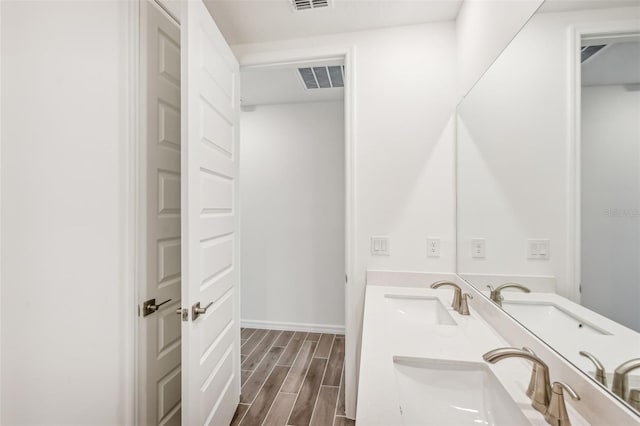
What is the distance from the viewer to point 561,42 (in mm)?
747

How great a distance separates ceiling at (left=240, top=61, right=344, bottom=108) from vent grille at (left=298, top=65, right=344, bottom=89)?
0.20ft

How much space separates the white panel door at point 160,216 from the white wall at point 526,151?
59.4 inches

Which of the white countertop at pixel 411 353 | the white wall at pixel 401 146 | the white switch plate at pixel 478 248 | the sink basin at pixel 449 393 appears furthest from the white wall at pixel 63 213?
the white switch plate at pixel 478 248

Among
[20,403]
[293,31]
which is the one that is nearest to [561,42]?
[293,31]

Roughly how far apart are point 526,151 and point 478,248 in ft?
1.87

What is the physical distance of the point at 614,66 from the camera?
561 millimetres

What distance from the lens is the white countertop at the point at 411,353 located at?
64 centimetres

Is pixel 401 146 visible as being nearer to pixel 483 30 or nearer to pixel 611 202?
pixel 483 30

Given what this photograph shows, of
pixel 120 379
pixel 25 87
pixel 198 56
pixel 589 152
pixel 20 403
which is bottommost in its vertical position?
pixel 120 379

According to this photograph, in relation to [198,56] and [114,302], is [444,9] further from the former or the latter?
[114,302]

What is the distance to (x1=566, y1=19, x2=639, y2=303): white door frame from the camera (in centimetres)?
67

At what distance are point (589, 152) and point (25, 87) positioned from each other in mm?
1511

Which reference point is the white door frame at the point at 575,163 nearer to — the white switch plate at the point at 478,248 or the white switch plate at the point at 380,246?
the white switch plate at the point at 478,248

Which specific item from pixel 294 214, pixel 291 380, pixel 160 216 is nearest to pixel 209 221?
pixel 160 216
